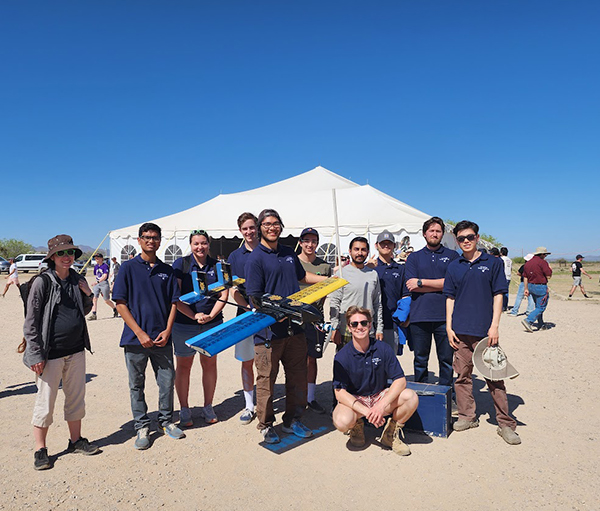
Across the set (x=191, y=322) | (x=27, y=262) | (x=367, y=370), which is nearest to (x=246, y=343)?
(x=191, y=322)

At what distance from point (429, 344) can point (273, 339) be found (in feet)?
5.79

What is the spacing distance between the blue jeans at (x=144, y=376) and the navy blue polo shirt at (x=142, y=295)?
138 millimetres

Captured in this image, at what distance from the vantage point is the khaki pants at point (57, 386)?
3.35m

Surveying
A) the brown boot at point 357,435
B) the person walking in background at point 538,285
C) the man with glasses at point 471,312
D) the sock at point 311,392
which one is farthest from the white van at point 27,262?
the man with glasses at point 471,312

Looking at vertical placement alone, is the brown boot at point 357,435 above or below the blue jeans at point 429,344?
below

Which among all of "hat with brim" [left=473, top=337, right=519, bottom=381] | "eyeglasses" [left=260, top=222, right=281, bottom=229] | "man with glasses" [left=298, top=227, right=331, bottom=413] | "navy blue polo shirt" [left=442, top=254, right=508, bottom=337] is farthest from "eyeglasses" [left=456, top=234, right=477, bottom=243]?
"eyeglasses" [left=260, top=222, right=281, bottom=229]

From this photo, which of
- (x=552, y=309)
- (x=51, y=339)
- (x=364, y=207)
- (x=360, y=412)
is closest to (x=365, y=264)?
(x=360, y=412)

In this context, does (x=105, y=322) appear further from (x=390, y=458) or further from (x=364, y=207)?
(x=364, y=207)

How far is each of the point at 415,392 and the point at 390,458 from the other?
26.0 inches

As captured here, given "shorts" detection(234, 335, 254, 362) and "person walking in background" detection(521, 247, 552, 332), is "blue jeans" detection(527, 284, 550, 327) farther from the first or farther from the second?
"shorts" detection(234, 335, 254, 362)

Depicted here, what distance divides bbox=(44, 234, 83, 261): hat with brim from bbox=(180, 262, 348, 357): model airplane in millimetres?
1059

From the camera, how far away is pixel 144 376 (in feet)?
12.3

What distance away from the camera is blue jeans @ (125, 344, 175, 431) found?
3.77 m

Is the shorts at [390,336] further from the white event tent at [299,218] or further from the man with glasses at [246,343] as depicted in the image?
the white event tent at [299,218]
